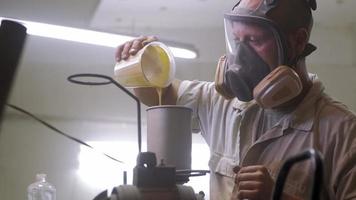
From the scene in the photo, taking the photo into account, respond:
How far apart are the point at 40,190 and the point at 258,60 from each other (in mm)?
2558

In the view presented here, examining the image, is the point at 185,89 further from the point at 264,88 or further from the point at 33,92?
the point at 33,92

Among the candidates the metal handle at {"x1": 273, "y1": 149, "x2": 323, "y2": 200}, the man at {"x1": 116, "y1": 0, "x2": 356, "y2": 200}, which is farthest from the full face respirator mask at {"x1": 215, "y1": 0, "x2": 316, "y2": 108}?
the metal handle at {"x1": 273, "y1": 149, "x2": 323, "y2": 200}

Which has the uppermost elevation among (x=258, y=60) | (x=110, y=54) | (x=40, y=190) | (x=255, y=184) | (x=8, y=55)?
(x=110, y=54)

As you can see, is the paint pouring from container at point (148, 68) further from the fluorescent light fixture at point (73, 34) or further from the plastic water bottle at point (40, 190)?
the plastic water bottle at point (40, 190)

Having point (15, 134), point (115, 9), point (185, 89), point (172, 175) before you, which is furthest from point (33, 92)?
point (172, 175)

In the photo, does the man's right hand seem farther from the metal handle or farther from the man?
the metal handle

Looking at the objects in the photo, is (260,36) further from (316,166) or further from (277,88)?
(316,166)

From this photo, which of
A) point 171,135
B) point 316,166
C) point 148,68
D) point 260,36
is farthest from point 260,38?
point 316,166

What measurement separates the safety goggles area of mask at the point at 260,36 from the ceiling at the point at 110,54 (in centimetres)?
221

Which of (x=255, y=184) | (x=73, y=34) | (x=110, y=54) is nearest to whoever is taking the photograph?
(x=255, y=184)

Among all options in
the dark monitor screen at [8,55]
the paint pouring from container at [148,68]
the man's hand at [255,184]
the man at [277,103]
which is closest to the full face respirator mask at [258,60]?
the man at [277,103]

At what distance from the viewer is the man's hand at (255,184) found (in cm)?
114

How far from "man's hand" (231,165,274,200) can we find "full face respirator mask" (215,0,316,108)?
323mm

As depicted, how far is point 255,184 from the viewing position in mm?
1137
